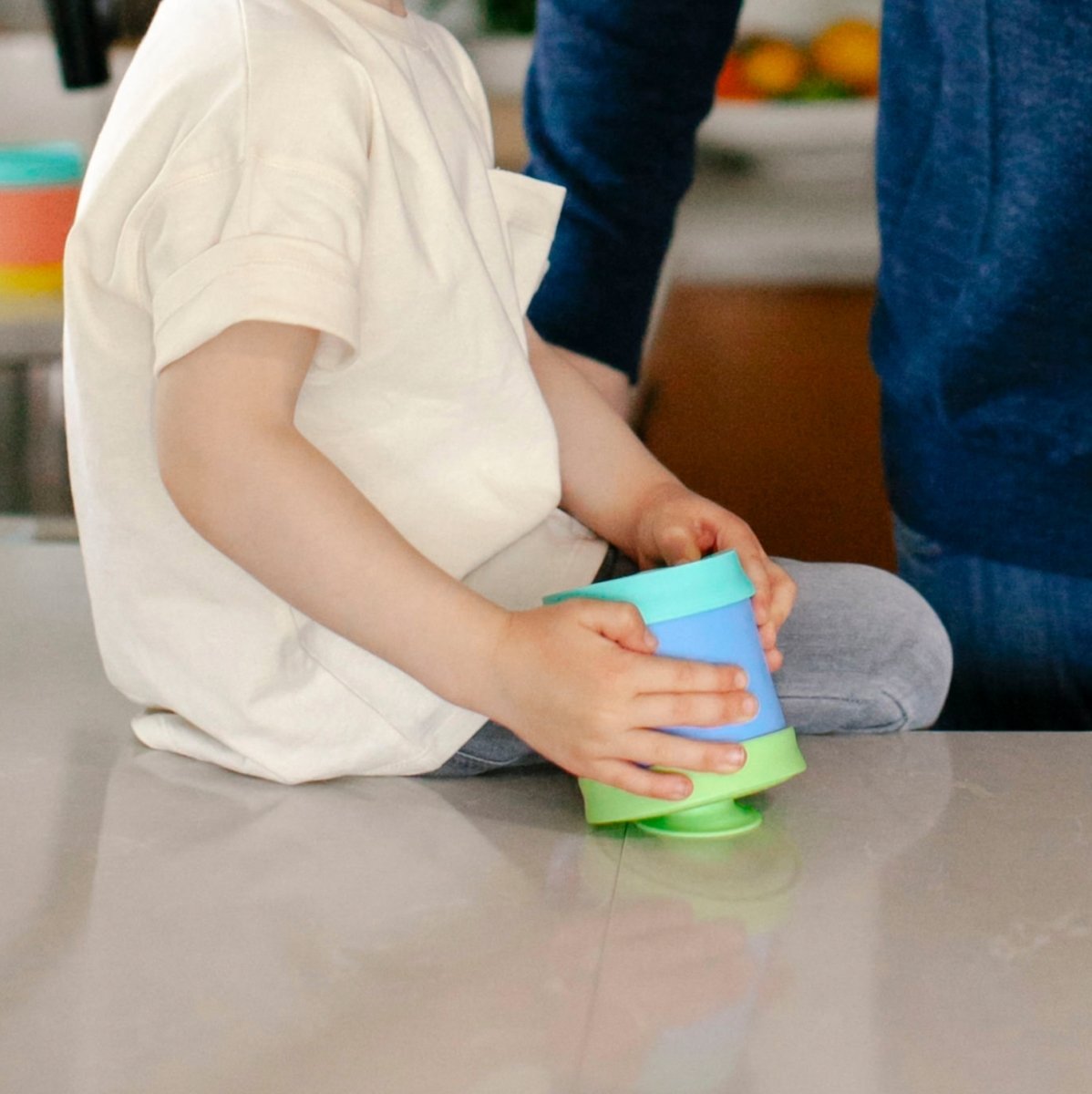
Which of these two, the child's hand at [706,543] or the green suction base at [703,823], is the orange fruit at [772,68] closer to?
the child's hand at [706,543]

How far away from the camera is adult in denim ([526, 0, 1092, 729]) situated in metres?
0.96

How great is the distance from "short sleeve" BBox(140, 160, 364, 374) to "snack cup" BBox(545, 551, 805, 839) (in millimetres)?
188

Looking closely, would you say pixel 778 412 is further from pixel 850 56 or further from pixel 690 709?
pixel 690 709

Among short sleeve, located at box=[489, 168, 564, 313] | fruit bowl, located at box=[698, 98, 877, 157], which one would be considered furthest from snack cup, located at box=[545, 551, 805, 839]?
fruit bowl, located at box=[698, 98, 877, 157]

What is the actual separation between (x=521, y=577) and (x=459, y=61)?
0.34m

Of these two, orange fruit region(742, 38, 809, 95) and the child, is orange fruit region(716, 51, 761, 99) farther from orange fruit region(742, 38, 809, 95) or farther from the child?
the child

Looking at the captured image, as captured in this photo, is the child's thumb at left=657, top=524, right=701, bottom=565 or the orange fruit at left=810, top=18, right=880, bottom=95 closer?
the child's thumb at left=657, top=524, right=701, bottom=565

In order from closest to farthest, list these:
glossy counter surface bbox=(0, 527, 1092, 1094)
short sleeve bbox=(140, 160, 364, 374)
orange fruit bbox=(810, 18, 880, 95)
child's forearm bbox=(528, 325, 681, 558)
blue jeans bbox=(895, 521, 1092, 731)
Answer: glossy counter surface bbox=(0, 527, 1092, 1094) < short sleeve bbox=(140, 160, 364, 374) < child's forearm bbox=(528, 325, 681, 558) < blue jeans bbox=(895, 521, 1092, 731) < orange fruit bbox=(810, 18, 880, 95)

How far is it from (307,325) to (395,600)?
0.44 feet

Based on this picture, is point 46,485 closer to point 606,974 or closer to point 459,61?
point 459,61

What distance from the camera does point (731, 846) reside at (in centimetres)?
73

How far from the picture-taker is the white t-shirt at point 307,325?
675 mm

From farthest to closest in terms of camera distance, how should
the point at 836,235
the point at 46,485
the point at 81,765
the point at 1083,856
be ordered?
the point at 836,235, the point at 46,485, the point at 81,765, the point at 1083,856

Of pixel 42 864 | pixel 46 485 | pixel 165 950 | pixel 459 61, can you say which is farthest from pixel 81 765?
pixel 46 485
